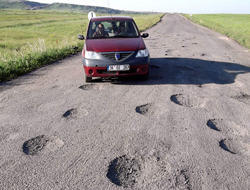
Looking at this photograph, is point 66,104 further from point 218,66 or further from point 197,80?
point 218,66

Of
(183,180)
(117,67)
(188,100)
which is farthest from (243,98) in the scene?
(183,180)

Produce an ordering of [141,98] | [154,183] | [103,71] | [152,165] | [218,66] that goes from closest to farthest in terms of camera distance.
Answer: [154,183], [152,165], [141,98], [103,71], [218,66]

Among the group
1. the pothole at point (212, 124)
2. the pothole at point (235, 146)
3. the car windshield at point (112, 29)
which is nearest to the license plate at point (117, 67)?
the car windshield at point (112, 29)

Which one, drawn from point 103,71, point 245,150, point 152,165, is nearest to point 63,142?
point 152,165

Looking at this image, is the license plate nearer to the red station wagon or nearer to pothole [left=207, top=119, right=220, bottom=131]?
the red station wagon

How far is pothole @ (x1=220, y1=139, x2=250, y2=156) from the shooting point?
9.07ft

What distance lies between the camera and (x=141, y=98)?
179 inches

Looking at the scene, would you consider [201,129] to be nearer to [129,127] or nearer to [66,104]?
[129,127]

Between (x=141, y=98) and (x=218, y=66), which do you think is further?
(x=218, y=66)

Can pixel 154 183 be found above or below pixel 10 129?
above

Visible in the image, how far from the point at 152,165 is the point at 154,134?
71 centimetres

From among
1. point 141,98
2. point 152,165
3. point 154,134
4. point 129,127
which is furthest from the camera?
point 141,98

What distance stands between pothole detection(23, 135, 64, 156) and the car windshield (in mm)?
3669

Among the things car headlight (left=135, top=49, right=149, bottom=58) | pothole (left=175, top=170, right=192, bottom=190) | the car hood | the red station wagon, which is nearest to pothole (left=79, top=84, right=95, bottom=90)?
the red station wagon
